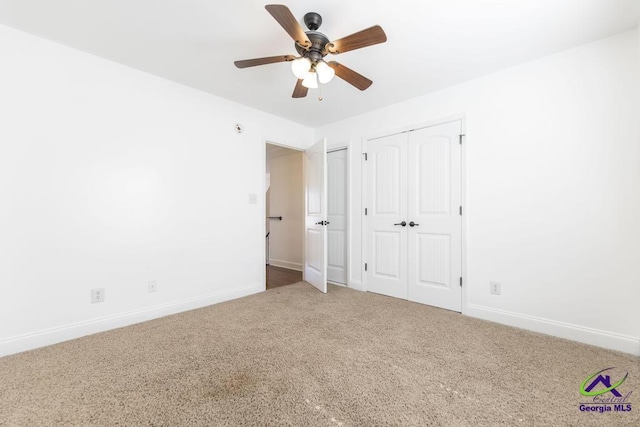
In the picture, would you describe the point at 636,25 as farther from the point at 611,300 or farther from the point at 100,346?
the point at 100,346

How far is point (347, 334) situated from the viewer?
2293 mm

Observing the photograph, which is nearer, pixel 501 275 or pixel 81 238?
pixel 81 238

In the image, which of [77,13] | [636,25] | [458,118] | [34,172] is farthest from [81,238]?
[636,25]

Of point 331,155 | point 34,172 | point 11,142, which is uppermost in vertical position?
point 331,155

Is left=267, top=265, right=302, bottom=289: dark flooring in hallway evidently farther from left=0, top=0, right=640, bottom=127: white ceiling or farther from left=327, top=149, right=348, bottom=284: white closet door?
left=0, top=0, right=640, bottom=127: white ceiling

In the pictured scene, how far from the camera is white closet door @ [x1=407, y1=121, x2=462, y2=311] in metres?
2.87

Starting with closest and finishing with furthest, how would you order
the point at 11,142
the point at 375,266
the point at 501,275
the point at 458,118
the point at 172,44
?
1. the point at 11,142
2. the point at 172,44
3. the point at 501,275
4. the point at 458,118
5. the point at 375,266

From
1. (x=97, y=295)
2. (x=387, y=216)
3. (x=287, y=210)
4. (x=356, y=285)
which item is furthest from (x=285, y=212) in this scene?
(x=97, y=295)

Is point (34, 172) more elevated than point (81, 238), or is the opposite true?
point (34, 172)

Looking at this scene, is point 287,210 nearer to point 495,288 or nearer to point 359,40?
point 495,288

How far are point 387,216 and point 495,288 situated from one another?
1368 millimetres

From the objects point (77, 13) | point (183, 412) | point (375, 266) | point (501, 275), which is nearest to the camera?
point (183, 412)

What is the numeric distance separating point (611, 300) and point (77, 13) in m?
4.46

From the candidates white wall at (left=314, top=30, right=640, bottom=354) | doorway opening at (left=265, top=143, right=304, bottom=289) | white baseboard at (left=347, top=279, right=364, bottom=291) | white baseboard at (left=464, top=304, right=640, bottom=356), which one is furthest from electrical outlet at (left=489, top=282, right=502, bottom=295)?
doorway opening at (left=265, top=143, right=304, bottom=289)
